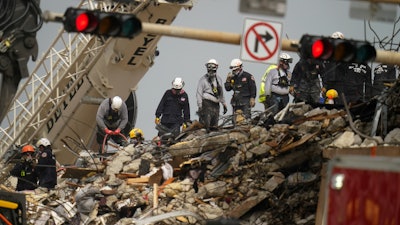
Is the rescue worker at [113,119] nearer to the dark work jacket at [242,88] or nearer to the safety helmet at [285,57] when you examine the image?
the dark work jacket at [242,88]

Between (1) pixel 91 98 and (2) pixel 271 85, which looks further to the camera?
(1) pixel 91 98

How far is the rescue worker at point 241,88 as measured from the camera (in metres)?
36.2

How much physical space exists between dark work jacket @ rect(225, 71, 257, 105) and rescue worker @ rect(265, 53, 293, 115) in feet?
2.32

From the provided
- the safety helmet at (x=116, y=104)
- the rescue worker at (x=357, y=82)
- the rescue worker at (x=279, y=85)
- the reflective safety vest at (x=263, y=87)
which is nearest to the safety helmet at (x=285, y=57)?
the rescue worker at (x=279, y=85)

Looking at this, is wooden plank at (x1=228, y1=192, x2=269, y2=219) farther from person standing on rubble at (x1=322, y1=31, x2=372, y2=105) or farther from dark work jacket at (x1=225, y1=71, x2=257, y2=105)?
dark work jacket at (x1=225, y1=71, x2=257, y2=105)

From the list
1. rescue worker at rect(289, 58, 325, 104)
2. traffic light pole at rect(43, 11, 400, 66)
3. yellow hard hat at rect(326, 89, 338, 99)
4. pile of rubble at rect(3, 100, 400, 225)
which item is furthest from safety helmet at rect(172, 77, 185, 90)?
traffic light pole at rect(43, 11, 400, 66)

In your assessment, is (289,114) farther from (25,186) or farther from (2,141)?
(2,141)

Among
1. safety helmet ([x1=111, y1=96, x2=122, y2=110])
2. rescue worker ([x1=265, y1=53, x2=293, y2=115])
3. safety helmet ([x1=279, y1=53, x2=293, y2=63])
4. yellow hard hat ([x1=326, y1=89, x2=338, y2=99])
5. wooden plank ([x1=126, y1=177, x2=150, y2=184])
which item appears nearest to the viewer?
wooden plank ([x1=126, y1=177, x2=150, y2=184])

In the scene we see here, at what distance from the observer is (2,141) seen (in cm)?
4325

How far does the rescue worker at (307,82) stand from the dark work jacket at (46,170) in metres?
5.12

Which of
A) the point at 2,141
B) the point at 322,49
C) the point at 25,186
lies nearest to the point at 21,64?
the point at 322,49

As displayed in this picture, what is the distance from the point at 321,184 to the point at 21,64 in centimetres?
589

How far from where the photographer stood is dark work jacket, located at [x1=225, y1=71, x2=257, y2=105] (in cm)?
3625

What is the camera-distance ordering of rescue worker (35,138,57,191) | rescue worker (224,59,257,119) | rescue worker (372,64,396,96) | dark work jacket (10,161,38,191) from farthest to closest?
rescue worker (224,59,257,119) → dark work jacket (10,161,38,191) → rescue worker (35,138,57,191) → rescue worker (372,64,396,96)
